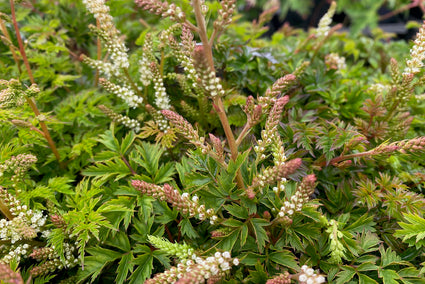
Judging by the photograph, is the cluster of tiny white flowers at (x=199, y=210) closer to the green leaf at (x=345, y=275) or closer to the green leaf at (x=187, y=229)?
the green leaf at (x=187, y=229)

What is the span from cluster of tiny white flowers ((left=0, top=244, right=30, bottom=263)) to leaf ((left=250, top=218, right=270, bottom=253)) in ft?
2.98

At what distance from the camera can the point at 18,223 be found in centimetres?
117

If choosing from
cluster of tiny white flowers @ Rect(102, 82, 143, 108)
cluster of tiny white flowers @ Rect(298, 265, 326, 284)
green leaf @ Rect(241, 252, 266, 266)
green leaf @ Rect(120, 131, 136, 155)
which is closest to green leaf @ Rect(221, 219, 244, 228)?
green leaf @ Rect(241, 252, 266, 266)

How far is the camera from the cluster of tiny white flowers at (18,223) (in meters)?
1.16

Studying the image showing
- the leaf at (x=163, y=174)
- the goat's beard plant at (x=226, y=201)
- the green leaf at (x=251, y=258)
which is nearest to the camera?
the goat's beard plant at (x=226, y=201)

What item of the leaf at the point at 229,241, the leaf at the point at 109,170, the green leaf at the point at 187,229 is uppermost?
the leaf at the point at 109,170

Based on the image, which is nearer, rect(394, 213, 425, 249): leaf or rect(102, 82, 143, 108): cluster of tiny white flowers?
rect(394, 213, 425, 249): leaf

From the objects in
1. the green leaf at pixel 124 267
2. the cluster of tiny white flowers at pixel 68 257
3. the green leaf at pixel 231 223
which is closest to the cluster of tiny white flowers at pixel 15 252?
the cluster of tiny white flowers at pixel 68 257

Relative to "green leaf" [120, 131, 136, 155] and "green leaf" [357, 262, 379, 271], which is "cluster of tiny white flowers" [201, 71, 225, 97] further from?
"green leaf" [357, 262, 379, 271]

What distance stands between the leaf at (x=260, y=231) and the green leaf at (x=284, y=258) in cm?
9

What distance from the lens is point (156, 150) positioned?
152 centimetres

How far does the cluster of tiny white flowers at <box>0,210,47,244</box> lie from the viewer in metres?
1.16

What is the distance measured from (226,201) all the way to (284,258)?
1.11 feet

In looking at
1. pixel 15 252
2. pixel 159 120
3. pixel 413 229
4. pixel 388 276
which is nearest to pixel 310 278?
pixel 388 276
